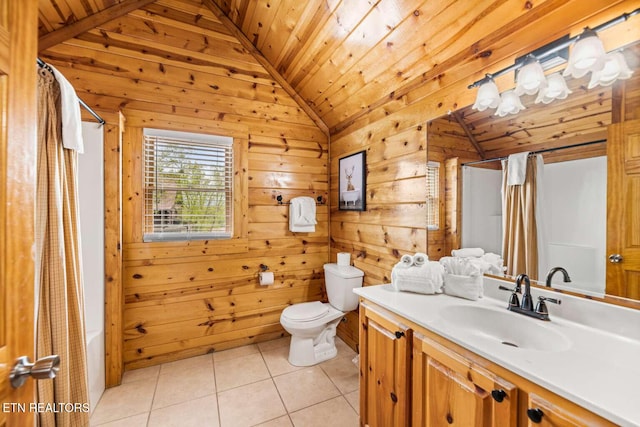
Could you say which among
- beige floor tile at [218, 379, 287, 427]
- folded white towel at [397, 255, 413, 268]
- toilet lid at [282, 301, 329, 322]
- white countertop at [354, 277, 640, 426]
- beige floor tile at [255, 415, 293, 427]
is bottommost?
beige floor tile at [255, 415, 293, 427]

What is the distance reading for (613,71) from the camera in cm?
105

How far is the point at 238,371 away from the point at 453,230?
6.58 feet

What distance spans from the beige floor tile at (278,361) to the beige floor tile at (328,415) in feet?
1.50

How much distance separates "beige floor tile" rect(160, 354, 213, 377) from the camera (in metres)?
2.23

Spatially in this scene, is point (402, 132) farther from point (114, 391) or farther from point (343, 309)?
point (114, 391)

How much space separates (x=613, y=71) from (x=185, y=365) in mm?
3221

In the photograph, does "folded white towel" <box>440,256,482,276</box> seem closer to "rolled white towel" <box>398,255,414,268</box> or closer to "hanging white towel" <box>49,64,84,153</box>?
"rolled white towel" <box>398,255,414,268</box>

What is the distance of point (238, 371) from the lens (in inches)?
87.4

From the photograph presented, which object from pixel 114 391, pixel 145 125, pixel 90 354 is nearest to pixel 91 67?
pixel 145 125

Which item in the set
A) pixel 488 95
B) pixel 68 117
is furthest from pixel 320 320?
pixel 68 117

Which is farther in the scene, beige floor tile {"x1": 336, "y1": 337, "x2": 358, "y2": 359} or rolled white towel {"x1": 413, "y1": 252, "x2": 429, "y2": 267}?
beige floor tile {"x1": 336, "y1": 337, "x2": 358, "y2": 359}

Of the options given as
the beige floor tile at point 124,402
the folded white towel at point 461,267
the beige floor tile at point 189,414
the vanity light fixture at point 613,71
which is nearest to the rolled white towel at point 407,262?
the folded white towel at point 461,267

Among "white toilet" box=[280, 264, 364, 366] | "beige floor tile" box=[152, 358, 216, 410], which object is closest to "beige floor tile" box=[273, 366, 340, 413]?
"white toilet" box=[280, 264, 364, 366]

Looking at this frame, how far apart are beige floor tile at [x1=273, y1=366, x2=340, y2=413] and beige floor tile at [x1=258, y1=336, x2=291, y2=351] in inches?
18.4
